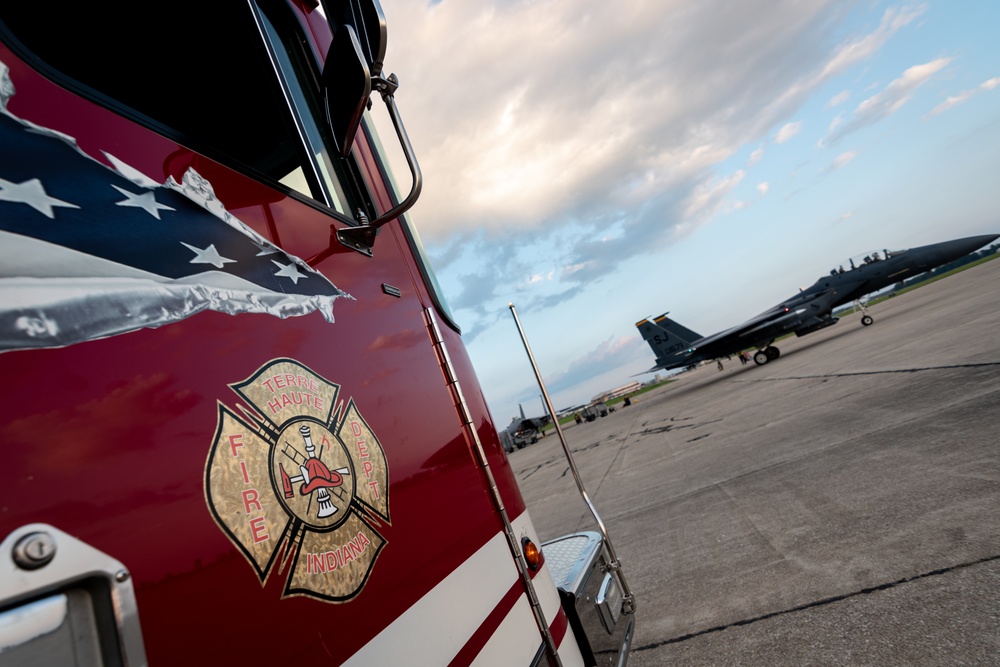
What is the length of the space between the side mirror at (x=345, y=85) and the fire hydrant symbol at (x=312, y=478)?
0.86 m

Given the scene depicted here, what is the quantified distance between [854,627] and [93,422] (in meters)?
3.16

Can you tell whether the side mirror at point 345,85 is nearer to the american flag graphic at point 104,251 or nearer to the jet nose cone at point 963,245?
the american flag graphic at point 104,251

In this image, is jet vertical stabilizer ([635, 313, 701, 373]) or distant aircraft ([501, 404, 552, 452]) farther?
distant aircraft ([501, 404, 552, 452])

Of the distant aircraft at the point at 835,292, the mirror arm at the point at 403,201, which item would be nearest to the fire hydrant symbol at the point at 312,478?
the mirror arm at the point at 403,201

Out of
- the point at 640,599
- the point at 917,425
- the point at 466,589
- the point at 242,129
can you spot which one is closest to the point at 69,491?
the point at 466,589

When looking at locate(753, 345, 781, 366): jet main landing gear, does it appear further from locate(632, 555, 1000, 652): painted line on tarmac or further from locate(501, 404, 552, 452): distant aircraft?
locate(632, 555, 1000, 652): painted line on tarmac

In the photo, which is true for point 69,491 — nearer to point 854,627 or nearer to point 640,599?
point 854,627

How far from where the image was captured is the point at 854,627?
2559 millimetres

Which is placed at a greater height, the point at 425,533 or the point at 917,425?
the point at 425,533

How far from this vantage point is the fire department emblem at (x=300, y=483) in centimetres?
92

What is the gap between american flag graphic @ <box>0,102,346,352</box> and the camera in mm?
734

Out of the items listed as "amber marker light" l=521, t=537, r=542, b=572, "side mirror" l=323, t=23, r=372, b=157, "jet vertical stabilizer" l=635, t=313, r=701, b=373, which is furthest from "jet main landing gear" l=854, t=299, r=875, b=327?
"side mirror" l=323, t=23, r=372, b=157

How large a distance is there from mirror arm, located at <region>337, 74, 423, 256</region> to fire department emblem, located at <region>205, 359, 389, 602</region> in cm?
52

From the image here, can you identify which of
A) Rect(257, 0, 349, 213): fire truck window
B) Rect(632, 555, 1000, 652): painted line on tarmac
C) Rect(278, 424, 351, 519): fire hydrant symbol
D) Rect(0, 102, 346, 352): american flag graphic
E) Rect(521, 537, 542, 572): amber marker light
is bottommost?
Rect(632, 555, 1000, 652): painted line on tarmac
